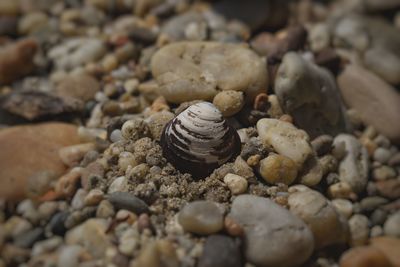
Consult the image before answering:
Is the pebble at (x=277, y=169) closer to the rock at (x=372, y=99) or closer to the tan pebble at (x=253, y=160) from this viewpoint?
the tan pebble at (x=253, y=160)

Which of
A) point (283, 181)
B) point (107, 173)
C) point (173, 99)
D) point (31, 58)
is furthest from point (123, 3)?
point (283, 181)

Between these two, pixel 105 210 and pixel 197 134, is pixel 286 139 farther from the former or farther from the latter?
pixel 105 210

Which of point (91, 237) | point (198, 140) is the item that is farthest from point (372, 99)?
point (91, 237)

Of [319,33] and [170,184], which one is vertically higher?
[319,33]

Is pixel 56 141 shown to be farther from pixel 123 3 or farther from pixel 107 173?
pixel 123 3

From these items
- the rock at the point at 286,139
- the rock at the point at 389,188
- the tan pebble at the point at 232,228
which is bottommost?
the rock at the point at 389,188

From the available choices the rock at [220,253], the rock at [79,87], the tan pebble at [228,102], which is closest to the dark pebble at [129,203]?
the rock at [220,253]
